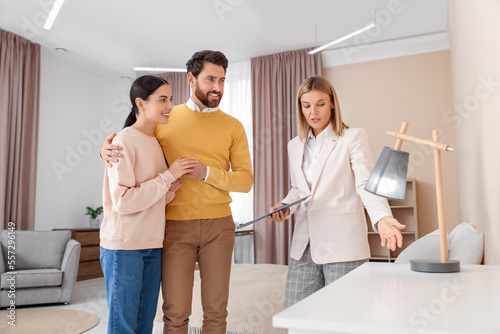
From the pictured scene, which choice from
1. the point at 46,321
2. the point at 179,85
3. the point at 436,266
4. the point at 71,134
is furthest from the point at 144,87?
the point at 179,85

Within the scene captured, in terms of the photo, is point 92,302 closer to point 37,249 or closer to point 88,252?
point 37,249

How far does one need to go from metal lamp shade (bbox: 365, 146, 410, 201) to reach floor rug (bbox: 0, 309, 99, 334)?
274cm

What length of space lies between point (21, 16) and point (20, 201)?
2.07 metres

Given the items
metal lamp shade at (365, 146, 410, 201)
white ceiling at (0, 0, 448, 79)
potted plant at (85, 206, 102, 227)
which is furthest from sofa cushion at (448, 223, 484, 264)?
potted plant at (85, 206, 102, 227)

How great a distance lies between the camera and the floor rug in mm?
3105

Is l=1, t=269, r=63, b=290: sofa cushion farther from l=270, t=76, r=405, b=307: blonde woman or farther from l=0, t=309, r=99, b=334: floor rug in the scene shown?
l=270, t=76, r=405, b=307: blonde woman

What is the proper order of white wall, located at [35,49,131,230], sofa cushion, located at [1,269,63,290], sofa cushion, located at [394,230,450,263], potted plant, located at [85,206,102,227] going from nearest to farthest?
sofa cushion, located at [394,230,450,263] < sofa cushion, located at [1,269,63,290] < white wall, located at [35,49,131,230] < potted plant, located at [85,206,102,227]

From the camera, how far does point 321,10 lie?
4.47 meters

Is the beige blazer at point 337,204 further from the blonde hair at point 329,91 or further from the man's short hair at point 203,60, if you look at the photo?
the man's short hair at point 203,60

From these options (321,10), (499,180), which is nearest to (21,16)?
(321,10)

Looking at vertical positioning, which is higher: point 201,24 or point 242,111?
point 201,24

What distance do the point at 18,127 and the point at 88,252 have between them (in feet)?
5.66

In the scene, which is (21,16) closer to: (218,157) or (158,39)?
(158,39)

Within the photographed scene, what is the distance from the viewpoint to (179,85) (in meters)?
6.37
